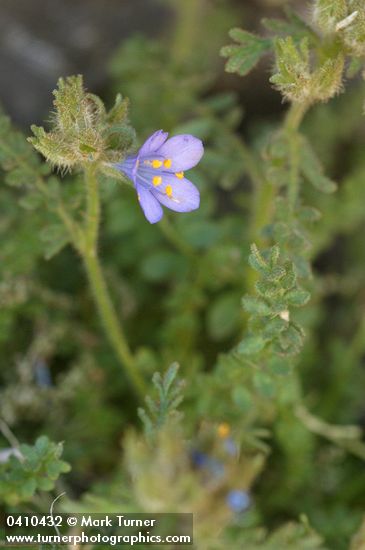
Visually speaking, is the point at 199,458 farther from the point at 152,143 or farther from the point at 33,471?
the point at 152,143

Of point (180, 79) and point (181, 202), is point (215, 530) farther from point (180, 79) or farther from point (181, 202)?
point (180, 79)

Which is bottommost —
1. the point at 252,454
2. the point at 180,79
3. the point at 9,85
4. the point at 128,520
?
the point at 128,520

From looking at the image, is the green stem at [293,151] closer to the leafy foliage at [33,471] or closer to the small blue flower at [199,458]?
the small blue flower at [199,458]

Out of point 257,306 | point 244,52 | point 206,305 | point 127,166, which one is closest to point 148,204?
point 127,166

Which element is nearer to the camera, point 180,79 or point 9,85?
point 180,79

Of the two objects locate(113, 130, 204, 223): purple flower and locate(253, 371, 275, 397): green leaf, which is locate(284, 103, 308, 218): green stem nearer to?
locate(113, 130, 204, 223): purple flower

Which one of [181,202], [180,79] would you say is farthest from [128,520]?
[180,79]

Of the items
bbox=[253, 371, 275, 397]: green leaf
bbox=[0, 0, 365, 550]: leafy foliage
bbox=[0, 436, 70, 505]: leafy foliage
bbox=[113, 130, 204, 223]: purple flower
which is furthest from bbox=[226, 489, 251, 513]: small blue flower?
bbox=[113, 130, 204, 223]: purple flower
